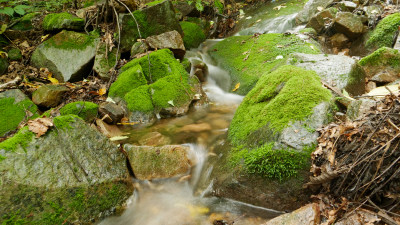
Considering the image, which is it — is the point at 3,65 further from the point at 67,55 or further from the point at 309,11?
the point at 309,11

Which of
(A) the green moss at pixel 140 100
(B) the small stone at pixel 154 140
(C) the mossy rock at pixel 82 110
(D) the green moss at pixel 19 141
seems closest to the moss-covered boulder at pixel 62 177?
(D) the green moss at pixel 19 141

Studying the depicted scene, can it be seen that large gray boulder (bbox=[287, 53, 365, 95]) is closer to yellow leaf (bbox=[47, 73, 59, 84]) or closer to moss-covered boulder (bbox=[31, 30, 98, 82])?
moss-covered boulder (bbox=[31, 30, 98, 82])

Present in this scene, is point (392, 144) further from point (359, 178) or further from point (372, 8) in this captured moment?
point (372, 8)

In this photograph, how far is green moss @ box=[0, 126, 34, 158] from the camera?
2.78 metres

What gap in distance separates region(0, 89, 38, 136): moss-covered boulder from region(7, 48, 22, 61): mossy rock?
1.97 m

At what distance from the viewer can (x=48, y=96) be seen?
5.11m

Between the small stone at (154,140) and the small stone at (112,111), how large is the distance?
91cm

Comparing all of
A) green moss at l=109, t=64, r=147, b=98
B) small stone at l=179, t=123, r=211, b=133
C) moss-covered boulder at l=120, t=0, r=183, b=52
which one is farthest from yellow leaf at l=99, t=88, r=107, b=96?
small stone at l=179, t=123, r=211, b=133

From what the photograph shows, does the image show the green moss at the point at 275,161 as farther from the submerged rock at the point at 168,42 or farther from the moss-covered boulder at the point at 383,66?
the submerged rock at the point at 168,42

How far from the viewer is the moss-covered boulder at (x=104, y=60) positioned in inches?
245

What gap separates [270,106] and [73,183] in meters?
2.65

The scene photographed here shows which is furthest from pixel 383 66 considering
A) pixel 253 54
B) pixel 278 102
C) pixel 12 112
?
pixel 12 112

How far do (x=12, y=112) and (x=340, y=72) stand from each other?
629 centimetres

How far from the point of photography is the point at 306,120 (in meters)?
2.76
